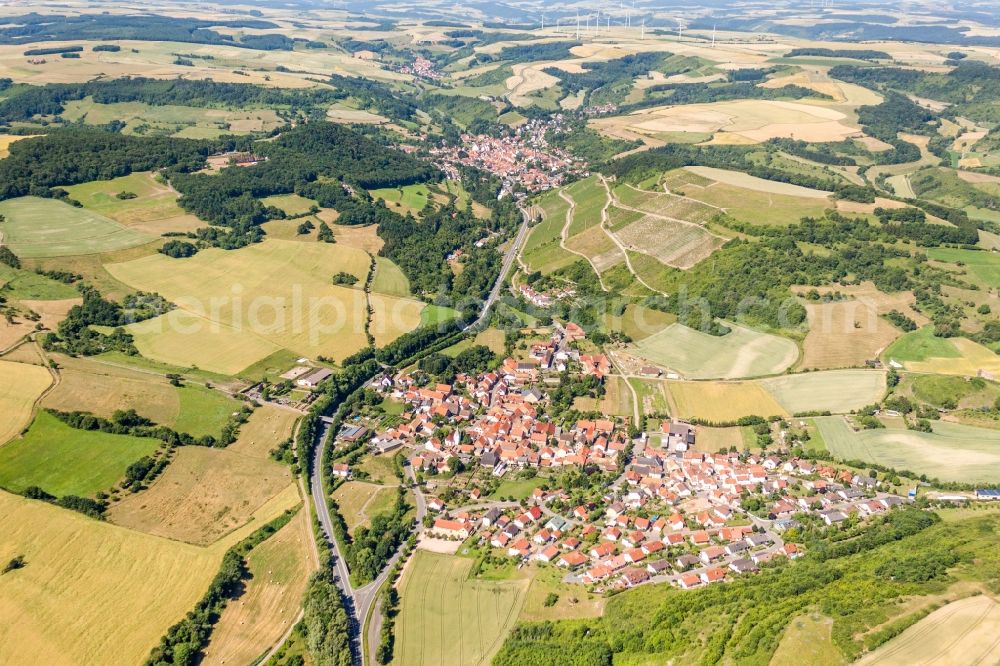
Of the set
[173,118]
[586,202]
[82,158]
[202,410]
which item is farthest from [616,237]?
[173,118]

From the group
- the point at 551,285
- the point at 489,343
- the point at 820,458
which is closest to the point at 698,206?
the point at 551,285

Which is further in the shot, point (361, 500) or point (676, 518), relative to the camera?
point (361, 500)

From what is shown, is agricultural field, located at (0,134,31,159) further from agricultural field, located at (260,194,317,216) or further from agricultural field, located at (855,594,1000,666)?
agricultural field, located at (855,594,1000,666)

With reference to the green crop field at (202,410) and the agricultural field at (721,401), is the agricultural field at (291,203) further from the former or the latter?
the agricultural field at (721,401)

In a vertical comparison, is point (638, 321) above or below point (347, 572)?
above

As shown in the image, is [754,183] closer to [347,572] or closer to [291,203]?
[291,203]

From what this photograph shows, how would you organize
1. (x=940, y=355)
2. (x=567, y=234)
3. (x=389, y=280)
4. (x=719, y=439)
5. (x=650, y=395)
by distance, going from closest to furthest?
(x=719, y=439) → (x=650, y=395) → (x=940, y=355) → (x=389, y=280) → (x=567, y=234)
